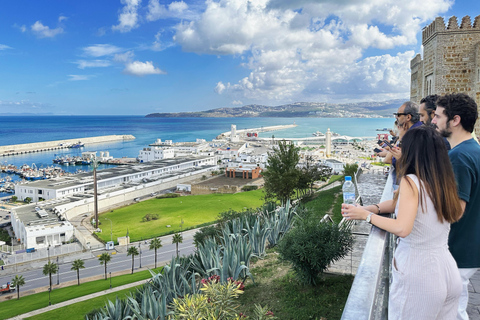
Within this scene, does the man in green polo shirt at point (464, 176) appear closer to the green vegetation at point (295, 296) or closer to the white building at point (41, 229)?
the green vegetation at point (295, 296)

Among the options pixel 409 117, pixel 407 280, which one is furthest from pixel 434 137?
pixel 409 117

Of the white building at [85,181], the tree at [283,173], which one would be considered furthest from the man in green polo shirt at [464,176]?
the white building at [85,181]

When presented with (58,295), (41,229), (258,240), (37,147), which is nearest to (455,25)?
(258,240)

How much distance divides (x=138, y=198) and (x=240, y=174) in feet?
47.1

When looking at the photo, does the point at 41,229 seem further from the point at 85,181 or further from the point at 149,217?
the point at 85,181

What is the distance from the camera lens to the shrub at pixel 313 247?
193 inches

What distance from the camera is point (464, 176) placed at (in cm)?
195

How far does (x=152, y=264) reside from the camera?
18.6 meters

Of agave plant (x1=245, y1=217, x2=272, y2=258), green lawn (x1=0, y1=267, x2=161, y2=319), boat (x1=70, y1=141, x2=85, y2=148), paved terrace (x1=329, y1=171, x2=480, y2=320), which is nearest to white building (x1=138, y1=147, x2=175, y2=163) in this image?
boat (x1=70, y1=141, x2=85, y2=148)

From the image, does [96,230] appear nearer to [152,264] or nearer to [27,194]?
[152,264]

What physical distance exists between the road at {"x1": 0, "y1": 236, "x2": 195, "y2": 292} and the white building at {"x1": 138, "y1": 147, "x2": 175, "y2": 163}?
45665 mm

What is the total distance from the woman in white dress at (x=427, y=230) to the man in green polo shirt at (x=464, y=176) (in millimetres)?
249

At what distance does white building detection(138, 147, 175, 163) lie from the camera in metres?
66.6

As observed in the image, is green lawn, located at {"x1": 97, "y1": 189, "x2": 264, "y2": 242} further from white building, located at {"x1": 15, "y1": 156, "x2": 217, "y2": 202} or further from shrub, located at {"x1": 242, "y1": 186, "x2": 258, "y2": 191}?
white building, located at {"x1": 15, "y1": 156, "x2": 217, "y2": 202}
